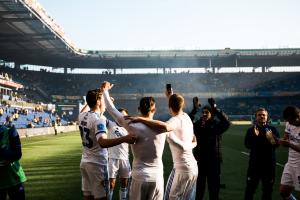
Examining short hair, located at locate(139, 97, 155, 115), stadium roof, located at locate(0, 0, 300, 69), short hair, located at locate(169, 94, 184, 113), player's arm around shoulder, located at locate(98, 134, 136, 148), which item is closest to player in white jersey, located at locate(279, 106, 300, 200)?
short hair, located at locate(169, 94, 184, 113)

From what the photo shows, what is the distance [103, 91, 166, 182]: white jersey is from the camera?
4.26 m

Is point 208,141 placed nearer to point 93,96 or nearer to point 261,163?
point 261,163

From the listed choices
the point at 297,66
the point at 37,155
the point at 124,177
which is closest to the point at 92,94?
the point at 124,177

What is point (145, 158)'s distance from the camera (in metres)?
4.32

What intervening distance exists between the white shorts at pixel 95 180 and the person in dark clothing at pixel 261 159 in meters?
3.00

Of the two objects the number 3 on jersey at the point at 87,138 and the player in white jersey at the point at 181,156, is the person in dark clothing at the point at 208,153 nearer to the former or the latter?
the player in white jersey at the point at 181,156

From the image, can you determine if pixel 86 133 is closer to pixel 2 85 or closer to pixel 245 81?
pixel 2 85

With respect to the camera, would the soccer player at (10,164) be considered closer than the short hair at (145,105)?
No

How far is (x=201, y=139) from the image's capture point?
7.32 meters

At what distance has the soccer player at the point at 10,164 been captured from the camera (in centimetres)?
471

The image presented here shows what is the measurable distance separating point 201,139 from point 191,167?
2308 mm

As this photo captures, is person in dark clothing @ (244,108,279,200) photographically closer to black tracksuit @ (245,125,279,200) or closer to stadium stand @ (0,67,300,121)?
black tracksuit @ (245,125,279,200)

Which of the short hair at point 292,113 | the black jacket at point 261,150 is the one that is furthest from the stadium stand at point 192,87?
the short hair at point 292,113

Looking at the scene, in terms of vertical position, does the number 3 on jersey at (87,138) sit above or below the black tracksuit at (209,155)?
above
